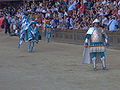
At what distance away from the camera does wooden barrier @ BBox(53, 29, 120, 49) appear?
683 inches

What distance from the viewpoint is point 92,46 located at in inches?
432

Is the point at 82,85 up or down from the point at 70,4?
down

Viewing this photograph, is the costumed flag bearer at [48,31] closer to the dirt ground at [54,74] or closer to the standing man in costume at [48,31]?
the standing man in costume at [48,31]

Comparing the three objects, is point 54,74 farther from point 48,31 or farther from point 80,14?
point 80,14

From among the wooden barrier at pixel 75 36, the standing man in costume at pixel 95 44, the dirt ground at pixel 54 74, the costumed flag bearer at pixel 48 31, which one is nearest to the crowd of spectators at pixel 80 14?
the wooden barrier at pixel 75 36

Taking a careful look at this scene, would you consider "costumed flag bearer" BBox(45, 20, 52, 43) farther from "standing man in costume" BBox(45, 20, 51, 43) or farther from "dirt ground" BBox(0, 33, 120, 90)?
"dirt ground" BBox(0, 33, 120, 90)

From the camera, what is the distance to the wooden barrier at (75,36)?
17.3m

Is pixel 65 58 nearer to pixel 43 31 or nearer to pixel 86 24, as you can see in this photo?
pixel 86 24

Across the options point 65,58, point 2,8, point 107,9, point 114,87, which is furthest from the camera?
point 2,8

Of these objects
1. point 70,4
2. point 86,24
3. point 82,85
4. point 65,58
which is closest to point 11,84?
point 82,85

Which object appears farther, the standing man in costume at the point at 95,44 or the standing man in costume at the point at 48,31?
the standing man in costume at the point at 48,31

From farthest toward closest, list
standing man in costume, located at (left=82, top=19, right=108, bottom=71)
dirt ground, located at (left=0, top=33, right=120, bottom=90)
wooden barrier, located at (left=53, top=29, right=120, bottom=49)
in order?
wooden barrier, located at (left=53, top=29, right=120, bottom=49) → standing man in costume, located at (left=82, top=19, right=108, bottom=71) → dirt ground, located at (left=0, top=33, right=120, bottom=90)

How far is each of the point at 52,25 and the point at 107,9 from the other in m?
4.77

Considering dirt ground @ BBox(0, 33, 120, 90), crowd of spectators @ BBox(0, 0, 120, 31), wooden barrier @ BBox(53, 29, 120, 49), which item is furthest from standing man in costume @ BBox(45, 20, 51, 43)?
dirt ground @ BBox(0, 33, 120, 90)
